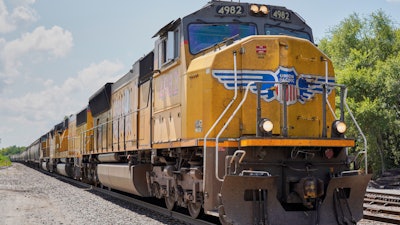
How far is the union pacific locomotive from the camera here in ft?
21.5

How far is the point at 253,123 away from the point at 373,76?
71.3 feet

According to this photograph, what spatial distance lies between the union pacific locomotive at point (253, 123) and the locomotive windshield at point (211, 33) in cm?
2

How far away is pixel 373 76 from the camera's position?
27.0m

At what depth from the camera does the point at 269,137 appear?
6488 millimetres

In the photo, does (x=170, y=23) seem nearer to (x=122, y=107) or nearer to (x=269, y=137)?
(x=269, y=137)

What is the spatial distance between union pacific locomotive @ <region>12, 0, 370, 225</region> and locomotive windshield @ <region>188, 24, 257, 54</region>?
16 mm

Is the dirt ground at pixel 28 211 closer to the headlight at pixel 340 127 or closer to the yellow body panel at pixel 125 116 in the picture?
the yellow body panel at pixel 125 116

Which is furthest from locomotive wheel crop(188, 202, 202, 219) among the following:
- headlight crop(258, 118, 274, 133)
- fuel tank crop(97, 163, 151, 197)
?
fuel tank crop(97, 163, 151, 197)

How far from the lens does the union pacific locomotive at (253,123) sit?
21.5ft

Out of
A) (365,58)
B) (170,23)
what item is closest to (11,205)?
(170,23)

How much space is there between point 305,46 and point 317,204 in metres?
2.38

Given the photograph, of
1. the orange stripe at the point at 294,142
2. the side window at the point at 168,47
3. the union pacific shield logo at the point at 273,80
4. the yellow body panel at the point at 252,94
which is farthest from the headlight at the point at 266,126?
the side window at the point at 168,47

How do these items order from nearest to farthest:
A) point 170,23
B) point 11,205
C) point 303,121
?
point 303,121 < point 170,23 < point 11,205

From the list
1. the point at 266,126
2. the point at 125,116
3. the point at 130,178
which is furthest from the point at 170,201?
the point at 125,116
